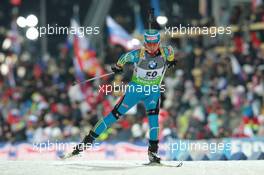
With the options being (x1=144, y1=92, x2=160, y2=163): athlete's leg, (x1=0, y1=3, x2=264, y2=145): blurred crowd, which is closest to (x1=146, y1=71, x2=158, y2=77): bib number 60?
(x1=144, y1=92, x2=160, y2=163): athlete's leg

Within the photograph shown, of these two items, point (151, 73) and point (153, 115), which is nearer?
point (151, 73)

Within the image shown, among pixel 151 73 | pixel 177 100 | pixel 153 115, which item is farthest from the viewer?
pixel 177 100

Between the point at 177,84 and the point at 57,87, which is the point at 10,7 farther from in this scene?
the point at 177,84

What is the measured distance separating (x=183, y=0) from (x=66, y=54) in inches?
158

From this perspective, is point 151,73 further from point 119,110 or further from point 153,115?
point 119,110

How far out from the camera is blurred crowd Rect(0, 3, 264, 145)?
1794cm

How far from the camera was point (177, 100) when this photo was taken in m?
18.9

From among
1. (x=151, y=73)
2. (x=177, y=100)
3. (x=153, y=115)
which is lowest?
(x=153, y=115)

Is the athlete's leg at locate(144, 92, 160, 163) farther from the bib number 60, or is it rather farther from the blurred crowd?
the blurred crowd

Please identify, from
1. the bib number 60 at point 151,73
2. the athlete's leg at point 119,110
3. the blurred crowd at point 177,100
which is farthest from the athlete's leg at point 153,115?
the blurred crowd at point 177,100

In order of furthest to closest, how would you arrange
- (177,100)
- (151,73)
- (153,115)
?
(177,100) < (153,115) < (151,73)

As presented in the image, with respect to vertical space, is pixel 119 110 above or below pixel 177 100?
below

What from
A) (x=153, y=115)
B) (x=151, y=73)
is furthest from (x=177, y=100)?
(x=151, y=73)

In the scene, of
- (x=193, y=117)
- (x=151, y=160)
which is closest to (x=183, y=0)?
(x=193, y=117)
